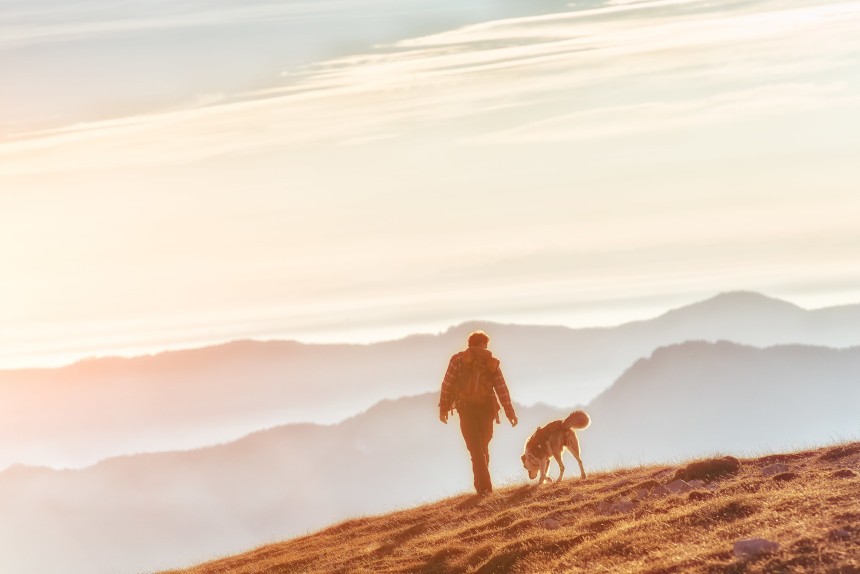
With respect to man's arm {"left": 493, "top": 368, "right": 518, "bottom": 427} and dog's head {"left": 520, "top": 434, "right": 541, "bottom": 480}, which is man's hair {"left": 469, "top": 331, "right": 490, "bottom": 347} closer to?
man's arm {"left": 493, "top": 368, "right": 518, "bottom": 427}

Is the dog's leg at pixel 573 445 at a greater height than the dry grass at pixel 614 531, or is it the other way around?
the dog's leg at pixel 573 445

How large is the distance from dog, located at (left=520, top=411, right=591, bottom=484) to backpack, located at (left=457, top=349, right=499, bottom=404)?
1.31m

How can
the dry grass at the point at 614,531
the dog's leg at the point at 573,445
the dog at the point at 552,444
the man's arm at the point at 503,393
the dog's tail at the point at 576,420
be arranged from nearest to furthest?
the dry grass at the point at 614,531, the man's arm at the point at 503,393, the dog at the point at 552,444, the dog's leg at the point at 573,445, the dog's tail at the point at 576,420

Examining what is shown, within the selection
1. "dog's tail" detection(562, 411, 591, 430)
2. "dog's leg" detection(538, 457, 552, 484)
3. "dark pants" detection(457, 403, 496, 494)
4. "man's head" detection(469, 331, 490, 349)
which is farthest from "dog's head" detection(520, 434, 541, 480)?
"man's head" detection(469, 331, 490, 349)

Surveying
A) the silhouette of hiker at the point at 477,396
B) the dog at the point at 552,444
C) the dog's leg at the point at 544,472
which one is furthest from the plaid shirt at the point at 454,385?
the dog's leg at the point at 544,472

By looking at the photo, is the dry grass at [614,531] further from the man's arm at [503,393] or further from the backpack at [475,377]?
the backpack at [475,377]

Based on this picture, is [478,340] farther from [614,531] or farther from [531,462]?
[614,531]

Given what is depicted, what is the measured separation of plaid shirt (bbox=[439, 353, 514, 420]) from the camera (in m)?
26.4

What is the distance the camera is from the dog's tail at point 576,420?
27.4 metres

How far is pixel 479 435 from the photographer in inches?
1049

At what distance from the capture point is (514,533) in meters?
20.6

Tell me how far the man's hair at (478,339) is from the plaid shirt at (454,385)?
33 centimetres

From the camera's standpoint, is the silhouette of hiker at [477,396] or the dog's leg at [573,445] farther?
the dog's leg at [573,445]

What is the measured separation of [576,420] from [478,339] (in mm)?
2556
